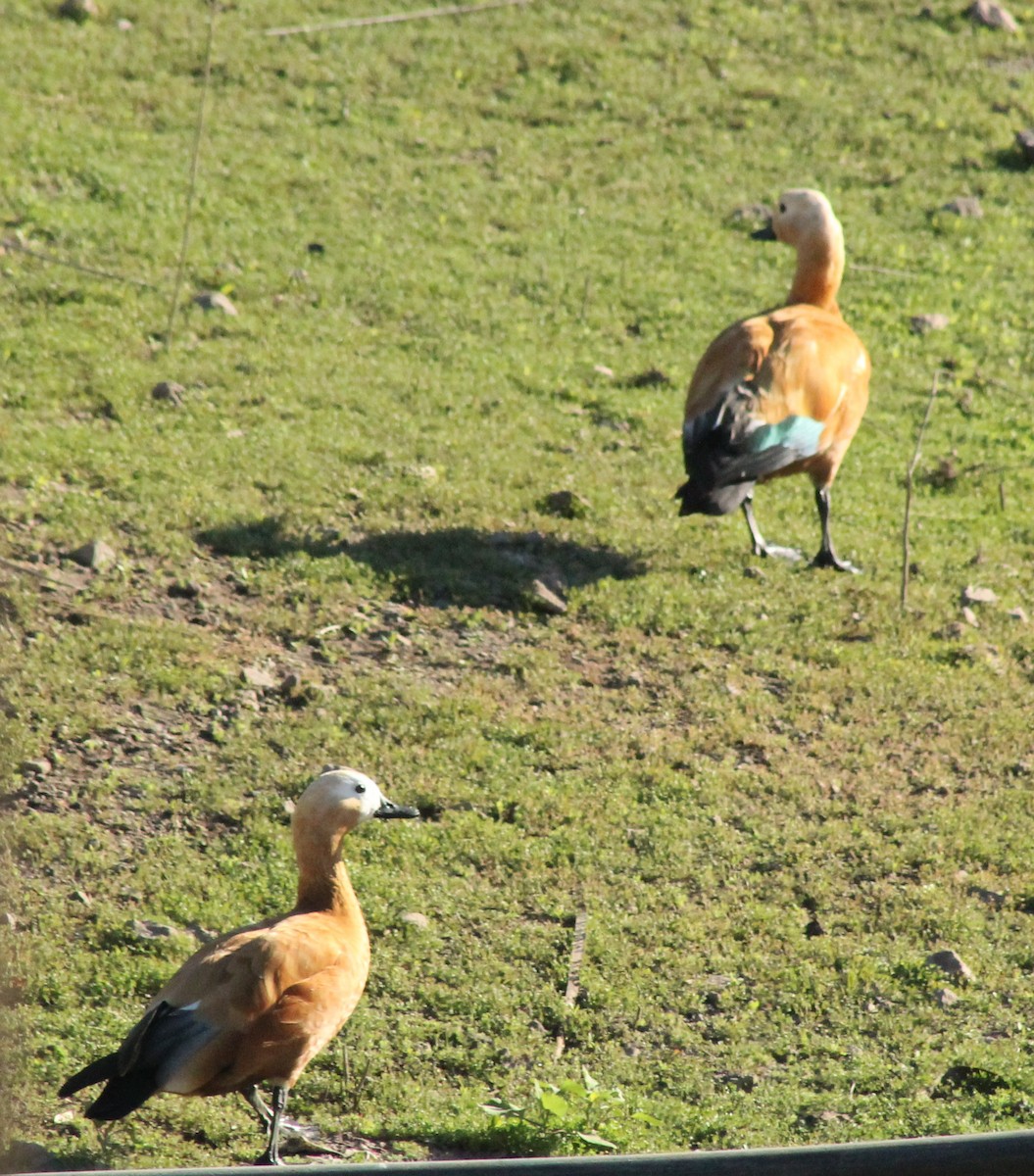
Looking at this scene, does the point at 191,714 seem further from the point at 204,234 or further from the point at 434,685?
the point at 204,234

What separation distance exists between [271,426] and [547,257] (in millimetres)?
3129

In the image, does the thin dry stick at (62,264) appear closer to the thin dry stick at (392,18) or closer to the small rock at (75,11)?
the small rock at (75,11)

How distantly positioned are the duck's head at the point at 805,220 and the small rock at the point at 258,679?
3899 mm

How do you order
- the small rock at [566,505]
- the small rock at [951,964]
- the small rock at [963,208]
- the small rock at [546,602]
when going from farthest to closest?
the small rock at [963,208], the small rock at [566,505], the small rock at [546,602], the small rock at [951,964]

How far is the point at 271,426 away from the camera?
849 centimetres

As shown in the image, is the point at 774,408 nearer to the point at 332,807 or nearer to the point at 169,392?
the point at 169,392

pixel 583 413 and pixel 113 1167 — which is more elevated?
pixel 583 413

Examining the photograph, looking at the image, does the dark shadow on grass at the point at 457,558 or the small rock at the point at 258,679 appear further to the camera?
the dark shadow on grass at the point at 457,558

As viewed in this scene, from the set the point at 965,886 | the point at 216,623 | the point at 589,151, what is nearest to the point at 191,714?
the point at 216,623

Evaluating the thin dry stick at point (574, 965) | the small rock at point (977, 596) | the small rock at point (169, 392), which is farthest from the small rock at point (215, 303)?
the thin dry stick at point (574, 965)

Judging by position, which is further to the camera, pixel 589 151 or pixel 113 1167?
pixel 589 151

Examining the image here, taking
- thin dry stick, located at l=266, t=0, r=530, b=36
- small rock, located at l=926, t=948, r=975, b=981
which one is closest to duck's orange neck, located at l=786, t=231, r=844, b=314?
small rock, located at l=926, t=948, r=975, b=981

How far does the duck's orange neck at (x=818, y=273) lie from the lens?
849cm

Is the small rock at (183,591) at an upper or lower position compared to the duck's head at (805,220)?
lower
